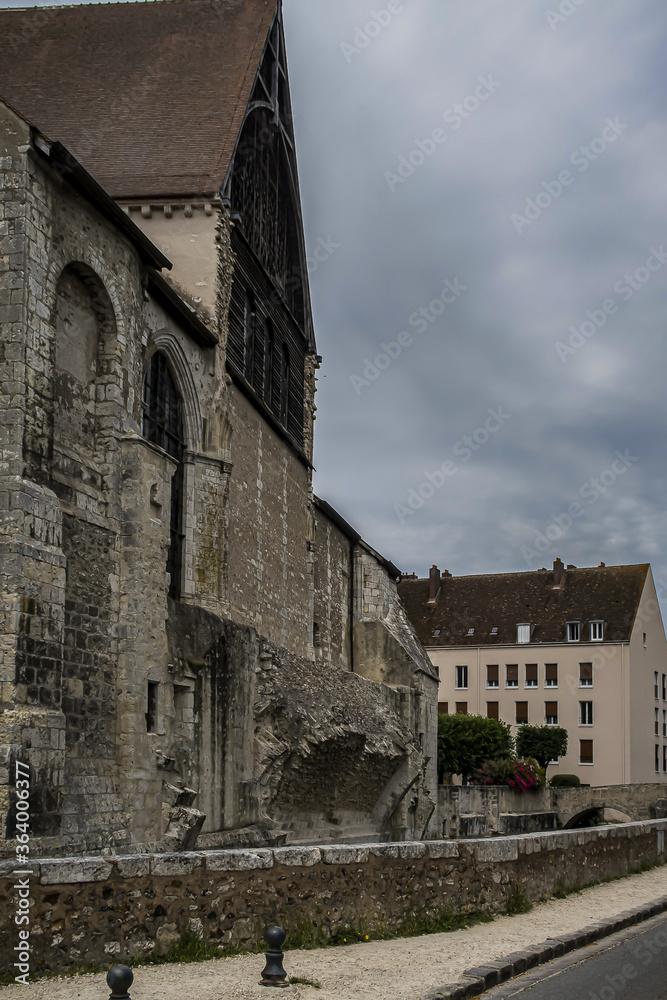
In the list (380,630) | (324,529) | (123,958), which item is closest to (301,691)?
(324,529)

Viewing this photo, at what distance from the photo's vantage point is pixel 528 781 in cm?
4006

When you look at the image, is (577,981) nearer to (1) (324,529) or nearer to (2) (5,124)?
(2) (5,124)

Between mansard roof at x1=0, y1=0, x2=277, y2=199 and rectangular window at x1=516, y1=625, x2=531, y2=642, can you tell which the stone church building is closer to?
mansard roof at x1=0, y1=0, x2=277, y2=199

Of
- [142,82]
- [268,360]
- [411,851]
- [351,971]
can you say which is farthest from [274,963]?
[142,82]

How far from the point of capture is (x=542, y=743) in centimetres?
4866

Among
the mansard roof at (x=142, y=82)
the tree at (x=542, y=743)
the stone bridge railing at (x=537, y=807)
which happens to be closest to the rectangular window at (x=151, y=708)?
the mansard roof at (x=142, y=82)

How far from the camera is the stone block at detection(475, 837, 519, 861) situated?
29.8ft

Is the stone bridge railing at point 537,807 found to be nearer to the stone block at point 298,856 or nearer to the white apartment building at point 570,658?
the white apartment building at point 570,658

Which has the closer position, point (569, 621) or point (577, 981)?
point (577, 981)

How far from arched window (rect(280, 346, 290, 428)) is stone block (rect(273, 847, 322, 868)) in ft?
45.8

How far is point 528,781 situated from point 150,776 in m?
30.8

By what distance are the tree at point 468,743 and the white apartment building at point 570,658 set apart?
5806 millimetres

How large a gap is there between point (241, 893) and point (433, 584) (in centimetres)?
5265

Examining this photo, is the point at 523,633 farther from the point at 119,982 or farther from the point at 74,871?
the point at 119,982
